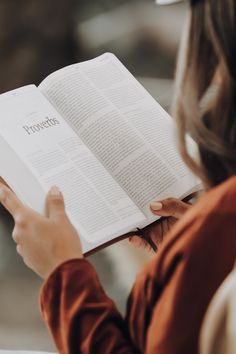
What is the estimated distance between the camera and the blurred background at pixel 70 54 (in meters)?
1.14

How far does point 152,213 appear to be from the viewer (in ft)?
3.27

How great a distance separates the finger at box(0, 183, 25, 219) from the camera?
2.98 feet

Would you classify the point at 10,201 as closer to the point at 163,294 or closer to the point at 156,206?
the point at 156,206

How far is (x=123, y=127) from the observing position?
1.07 m

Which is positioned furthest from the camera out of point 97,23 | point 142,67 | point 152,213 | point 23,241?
point 97,23

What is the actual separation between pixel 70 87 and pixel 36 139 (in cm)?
12

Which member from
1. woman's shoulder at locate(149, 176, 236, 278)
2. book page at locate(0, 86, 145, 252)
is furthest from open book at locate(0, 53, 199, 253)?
woman's shoulder at locate(149, 176, 236, 278)

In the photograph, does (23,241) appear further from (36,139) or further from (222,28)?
(222,28)

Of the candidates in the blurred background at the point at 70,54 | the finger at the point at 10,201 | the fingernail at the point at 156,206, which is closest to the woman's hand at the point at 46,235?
the finger at the point at 10,201

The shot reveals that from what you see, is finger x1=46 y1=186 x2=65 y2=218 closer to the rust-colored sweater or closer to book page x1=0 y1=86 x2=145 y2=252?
book page x1=0 y1=86 x2=145 y2=252

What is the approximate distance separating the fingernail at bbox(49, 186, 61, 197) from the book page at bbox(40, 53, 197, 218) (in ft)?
0.36

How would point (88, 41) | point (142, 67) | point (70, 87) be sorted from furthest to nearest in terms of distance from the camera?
point (88, 41) → point (142, 67) → point (70, 87)

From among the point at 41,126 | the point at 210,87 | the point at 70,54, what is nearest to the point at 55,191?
the point at 41,126

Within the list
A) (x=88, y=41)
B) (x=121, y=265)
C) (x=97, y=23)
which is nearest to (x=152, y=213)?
(x=121, y=265)
